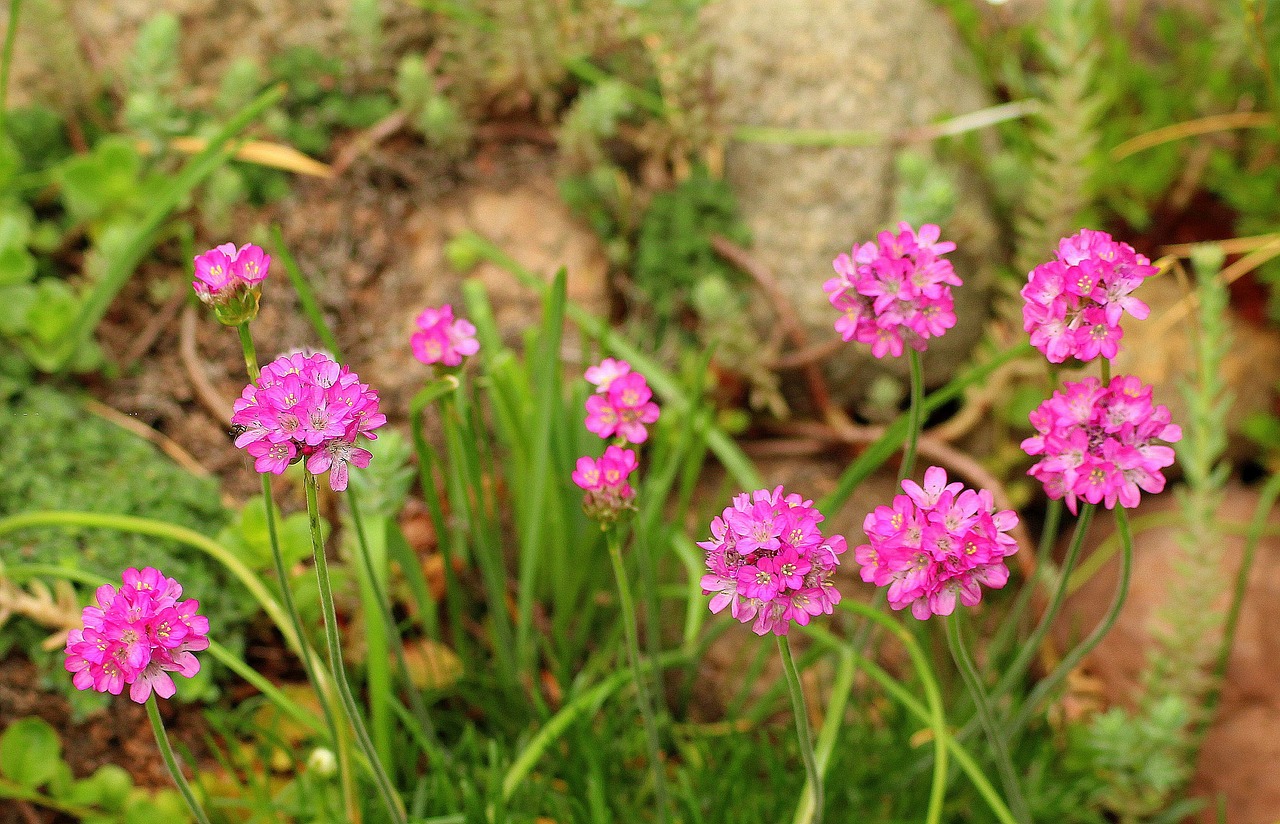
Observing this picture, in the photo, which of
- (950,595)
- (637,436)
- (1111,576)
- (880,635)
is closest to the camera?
(950,595)

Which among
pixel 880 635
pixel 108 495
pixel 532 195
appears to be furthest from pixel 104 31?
pixel 880 635

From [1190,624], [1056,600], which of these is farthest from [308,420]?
[1190,624]

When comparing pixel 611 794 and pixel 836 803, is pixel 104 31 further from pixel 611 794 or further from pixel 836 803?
pixel 836 803

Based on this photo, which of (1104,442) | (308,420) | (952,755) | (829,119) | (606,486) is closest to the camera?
(308,420)

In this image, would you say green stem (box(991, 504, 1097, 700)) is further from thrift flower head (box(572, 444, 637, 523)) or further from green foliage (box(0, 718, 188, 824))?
green foliage (box(0, 718, 188, 824))

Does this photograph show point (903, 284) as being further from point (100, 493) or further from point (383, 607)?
point (100, 493)

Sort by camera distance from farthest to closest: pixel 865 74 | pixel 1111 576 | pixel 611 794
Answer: pixel 865 74
pixel 1111 576
pixel 611 794

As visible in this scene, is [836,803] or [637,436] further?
[836,803]

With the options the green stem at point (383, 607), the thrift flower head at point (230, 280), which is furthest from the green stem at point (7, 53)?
the thrift flower head at point (230, 280)
